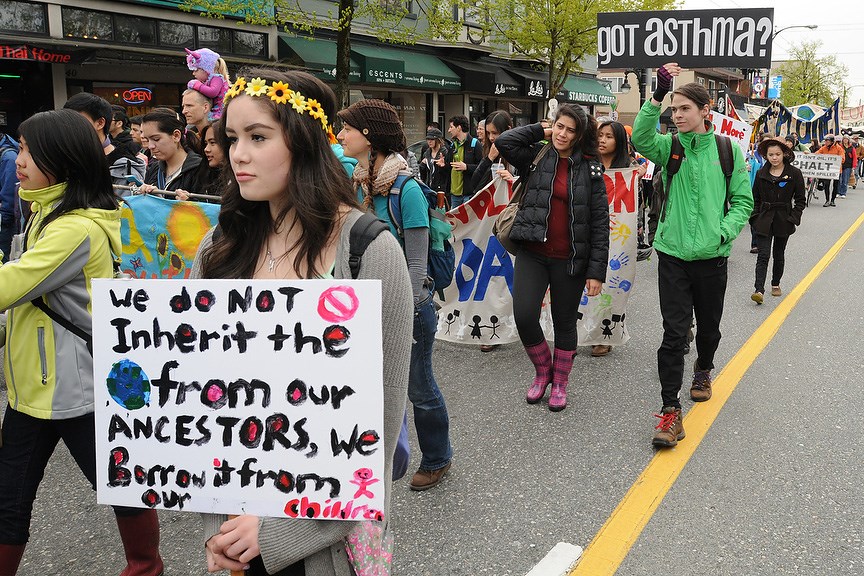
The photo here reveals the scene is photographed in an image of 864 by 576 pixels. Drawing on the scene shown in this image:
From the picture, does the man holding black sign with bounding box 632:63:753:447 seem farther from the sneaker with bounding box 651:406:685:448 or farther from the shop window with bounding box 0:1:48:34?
the shop window with bounding box 0:1:48:34

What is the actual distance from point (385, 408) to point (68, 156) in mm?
1724

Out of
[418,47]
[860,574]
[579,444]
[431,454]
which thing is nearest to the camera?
[860,574]

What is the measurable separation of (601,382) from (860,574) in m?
2.58

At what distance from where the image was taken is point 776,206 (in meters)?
8.89

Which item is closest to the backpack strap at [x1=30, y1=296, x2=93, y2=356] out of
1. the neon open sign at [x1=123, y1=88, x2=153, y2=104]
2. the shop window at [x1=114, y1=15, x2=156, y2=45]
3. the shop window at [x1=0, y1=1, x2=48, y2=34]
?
the shop window at [x1=0, y1=1, x2=48, y2=34]

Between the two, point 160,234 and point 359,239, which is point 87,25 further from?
point 359,239

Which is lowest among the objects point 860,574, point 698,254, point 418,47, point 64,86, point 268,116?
point 860,574

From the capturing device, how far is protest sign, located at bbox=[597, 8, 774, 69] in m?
7.20

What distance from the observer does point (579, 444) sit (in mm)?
4422

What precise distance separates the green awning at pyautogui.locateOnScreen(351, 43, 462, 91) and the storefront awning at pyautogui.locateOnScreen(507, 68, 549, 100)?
4075mm

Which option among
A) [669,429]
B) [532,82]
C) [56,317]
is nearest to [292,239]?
[56,317]

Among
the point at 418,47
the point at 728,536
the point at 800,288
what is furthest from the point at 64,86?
the point at 728,536

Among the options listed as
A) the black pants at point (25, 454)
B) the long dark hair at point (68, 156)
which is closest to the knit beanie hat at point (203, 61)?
the long dark hair at point (68, 156)

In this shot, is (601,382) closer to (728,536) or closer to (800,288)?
(728,536)
